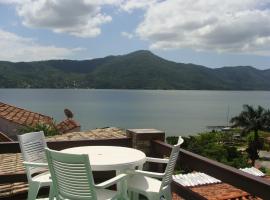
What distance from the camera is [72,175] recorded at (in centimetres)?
296

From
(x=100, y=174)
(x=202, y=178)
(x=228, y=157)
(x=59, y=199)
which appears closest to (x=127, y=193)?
(x=59, y=199)

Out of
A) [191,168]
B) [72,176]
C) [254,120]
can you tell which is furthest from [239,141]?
[72,176]

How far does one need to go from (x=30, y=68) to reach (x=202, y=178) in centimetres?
19176

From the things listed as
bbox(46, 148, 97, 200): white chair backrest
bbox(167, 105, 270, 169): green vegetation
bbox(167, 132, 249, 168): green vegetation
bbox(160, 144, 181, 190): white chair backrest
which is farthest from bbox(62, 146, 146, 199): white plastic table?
bbox(167, 132, 249, 168): green vegetation

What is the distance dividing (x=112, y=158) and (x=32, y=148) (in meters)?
0.94

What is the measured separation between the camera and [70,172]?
9.70ft

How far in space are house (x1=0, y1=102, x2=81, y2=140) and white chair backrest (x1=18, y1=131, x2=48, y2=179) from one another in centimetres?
1690

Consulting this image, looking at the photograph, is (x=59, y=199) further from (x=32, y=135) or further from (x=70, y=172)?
(x=32, y=135)

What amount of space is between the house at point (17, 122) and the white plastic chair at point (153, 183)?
17.6m

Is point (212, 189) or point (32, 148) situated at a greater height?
point (32, 148)

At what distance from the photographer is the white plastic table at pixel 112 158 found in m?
3.57

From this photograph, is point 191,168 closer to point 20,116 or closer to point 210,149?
point 20,116

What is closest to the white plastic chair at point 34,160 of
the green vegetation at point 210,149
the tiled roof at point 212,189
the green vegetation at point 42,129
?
the tiled roof at point 212,189

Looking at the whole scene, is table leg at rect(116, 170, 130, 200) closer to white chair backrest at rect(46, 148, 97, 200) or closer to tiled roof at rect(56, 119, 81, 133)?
white chair backrest at rect(46, 148, 97, 200)
